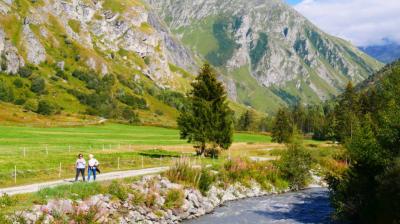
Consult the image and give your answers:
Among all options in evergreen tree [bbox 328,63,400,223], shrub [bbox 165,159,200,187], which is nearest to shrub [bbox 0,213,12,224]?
shrub [bbox 165,159,200,187]

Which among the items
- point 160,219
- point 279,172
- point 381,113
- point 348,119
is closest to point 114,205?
point 160,219

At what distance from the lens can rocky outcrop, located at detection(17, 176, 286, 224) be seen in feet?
104

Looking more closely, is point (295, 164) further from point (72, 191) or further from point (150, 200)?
point (72, 191)

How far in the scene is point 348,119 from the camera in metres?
108

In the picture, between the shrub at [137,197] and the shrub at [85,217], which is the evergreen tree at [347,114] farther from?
the shrub at [85,217]

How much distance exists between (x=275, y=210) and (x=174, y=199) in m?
11.0

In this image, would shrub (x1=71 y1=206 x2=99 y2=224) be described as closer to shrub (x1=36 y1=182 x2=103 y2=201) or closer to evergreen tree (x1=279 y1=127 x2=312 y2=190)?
shrub (x1=36 y1=182 x2=103 y2=201)

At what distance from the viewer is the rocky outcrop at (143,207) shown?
1244 inches

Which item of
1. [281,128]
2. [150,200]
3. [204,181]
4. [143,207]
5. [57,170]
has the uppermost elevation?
[281,128]

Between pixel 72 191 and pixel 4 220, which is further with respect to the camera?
pixel 72 191

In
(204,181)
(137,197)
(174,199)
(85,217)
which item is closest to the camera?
(85,217)

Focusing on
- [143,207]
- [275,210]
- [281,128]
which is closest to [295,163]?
[275,210]

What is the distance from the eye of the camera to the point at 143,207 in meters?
39.6

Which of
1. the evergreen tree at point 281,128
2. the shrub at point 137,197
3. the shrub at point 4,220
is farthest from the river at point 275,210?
the evergreen tree at point 281,128
